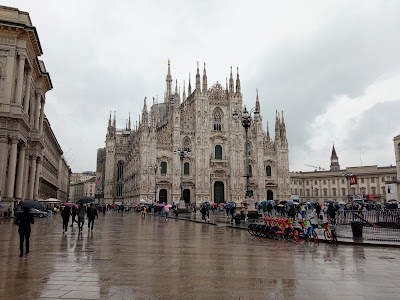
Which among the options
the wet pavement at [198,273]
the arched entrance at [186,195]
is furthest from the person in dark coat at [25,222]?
the arched entrance at [186,195]

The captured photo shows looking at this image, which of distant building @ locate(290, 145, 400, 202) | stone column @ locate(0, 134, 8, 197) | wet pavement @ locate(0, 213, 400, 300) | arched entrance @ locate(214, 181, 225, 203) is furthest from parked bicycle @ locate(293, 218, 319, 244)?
distant building @ locate(290, 145, 400, 202)

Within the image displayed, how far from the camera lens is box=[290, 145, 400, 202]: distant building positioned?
3115 inches

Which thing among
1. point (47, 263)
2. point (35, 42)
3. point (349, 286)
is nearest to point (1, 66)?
point (35, 42)

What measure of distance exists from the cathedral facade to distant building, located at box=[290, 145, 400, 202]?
26745 mm

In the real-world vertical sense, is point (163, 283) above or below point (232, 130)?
below

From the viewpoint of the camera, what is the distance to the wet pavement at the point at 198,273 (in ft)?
17.6

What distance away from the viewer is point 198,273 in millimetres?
6879

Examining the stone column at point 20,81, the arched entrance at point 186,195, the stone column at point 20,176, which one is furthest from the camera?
the arched entrance at point 186,195

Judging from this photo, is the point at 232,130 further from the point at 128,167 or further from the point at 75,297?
the point at 75,297

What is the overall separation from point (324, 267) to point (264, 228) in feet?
21.5

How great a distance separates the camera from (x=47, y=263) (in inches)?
309

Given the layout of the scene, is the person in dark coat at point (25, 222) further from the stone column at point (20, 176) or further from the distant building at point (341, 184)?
the distant building at point (341, 184)

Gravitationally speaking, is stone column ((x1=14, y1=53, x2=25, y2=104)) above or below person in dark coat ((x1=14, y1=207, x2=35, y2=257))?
above

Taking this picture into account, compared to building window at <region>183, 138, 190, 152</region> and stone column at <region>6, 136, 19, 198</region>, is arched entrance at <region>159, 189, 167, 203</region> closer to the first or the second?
building window at <region>183, 138, 190, 152</region>
